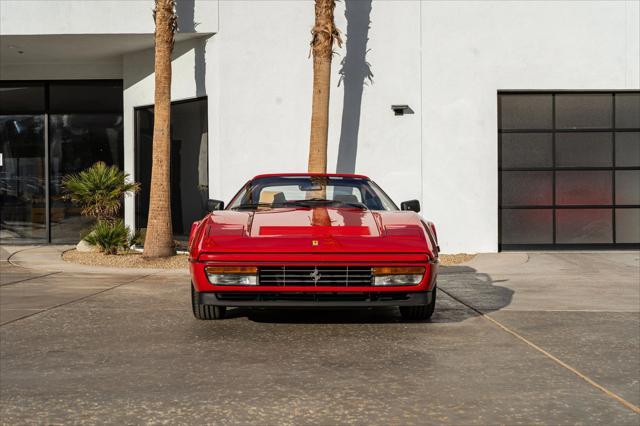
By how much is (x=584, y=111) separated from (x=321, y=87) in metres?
5.36

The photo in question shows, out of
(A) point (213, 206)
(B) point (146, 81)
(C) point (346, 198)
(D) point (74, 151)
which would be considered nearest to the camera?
(A) point (213, 206)

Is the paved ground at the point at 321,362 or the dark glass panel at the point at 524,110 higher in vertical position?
the dark glass panel at the point at 524,110

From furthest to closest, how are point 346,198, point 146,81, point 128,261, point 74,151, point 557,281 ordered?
point 74,151 → point 146,81 → point 128,261 → point 557,281 → point 346,198

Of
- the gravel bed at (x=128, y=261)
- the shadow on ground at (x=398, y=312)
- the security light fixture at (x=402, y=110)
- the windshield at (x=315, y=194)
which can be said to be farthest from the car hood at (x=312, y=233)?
the security light fixture at (x=402, y=110)

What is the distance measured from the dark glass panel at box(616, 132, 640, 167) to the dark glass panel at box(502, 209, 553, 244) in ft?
5.71

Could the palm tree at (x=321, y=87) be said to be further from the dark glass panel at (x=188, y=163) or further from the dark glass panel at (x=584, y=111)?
the dark glass panel at (x=584, y=111)

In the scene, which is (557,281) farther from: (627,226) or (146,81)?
(146,81)

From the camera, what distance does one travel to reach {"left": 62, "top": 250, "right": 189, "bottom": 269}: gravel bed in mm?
14289

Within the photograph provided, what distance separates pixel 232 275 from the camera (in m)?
6.66

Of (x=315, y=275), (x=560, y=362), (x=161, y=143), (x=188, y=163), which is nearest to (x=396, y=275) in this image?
(x=315, y=275)

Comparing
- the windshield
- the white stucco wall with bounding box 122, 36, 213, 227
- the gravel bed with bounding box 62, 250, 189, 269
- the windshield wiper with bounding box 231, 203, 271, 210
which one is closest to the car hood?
the windshield wiper with bounding box 231, 203, 271, 210

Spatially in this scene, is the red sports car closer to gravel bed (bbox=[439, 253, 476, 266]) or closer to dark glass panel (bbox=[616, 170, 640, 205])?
gravel bed (bbox=[439, 253, 476, 266])

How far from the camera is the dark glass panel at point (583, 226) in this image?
16875 millimetres

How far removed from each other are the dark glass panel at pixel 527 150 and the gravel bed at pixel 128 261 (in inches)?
257
